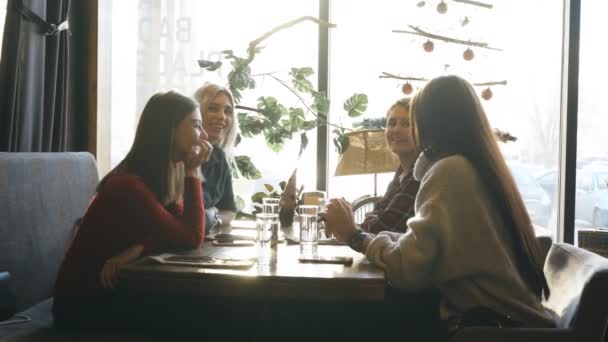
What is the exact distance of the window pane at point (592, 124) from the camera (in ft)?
13.9

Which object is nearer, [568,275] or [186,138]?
[568,275]

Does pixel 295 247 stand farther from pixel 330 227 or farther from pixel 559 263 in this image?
pixel 559 263

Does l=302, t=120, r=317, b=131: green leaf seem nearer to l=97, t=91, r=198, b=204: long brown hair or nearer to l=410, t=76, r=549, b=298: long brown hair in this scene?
l=97, t=91, r=198, b=204: long brown hair

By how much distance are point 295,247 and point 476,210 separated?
2.37ft

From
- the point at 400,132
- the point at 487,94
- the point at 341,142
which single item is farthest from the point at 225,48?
the point at 400,132

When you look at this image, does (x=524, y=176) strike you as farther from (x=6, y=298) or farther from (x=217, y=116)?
(x=6, y=298)

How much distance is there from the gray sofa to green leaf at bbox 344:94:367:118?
5.92 ft

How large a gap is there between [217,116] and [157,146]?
122 centimetres

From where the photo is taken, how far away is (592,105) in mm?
4277

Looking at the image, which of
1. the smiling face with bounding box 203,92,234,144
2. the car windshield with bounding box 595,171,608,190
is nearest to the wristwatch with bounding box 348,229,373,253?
the smiling face with bounding box 203,92,234,144

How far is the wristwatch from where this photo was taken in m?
1.85

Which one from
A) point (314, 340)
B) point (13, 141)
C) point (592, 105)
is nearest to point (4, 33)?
point (13, 141)

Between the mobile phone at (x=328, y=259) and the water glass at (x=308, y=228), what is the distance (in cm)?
5

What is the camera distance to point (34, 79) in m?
2.99
